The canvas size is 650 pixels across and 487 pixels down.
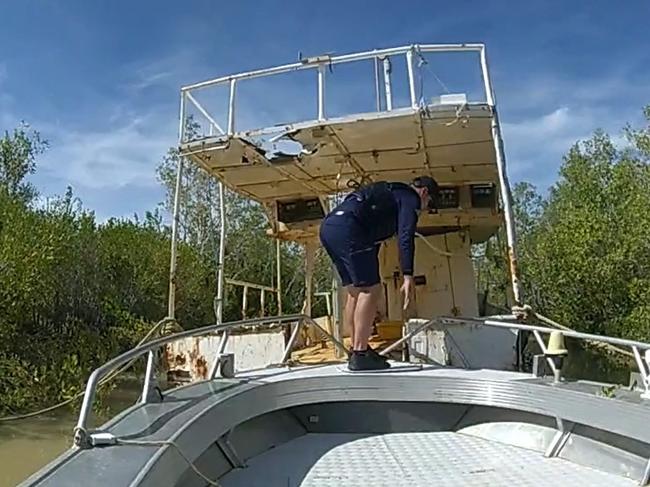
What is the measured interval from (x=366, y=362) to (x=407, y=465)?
1.00 m

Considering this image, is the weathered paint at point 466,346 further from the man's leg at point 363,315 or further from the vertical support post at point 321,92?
the vertical support post at point 321,92

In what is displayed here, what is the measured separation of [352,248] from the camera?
4.21 metres

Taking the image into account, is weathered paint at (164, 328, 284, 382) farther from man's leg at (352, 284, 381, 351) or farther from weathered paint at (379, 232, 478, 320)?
weathered paint at (379, 232, 478, 320)

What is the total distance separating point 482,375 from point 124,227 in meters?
17.7

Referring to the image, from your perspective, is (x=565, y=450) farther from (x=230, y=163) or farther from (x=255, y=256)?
(x=255, y=256)

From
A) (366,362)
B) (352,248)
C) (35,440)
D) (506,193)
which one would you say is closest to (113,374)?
(366,362)

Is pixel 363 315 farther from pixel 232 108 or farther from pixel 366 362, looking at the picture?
pixel 232 108

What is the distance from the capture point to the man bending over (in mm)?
4105

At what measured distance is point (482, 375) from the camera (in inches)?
152

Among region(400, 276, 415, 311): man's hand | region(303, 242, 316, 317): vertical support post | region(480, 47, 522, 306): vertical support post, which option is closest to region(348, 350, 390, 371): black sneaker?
region(400, 276, 415, 311): man's hand

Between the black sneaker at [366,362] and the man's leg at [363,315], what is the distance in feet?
0.14

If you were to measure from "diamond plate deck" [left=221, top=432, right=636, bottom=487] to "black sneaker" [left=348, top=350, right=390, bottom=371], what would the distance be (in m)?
0.51

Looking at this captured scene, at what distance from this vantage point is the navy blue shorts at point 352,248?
420 centimetres

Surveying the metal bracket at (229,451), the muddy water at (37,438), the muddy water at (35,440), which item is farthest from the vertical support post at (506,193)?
the muddy water at (35,440)
